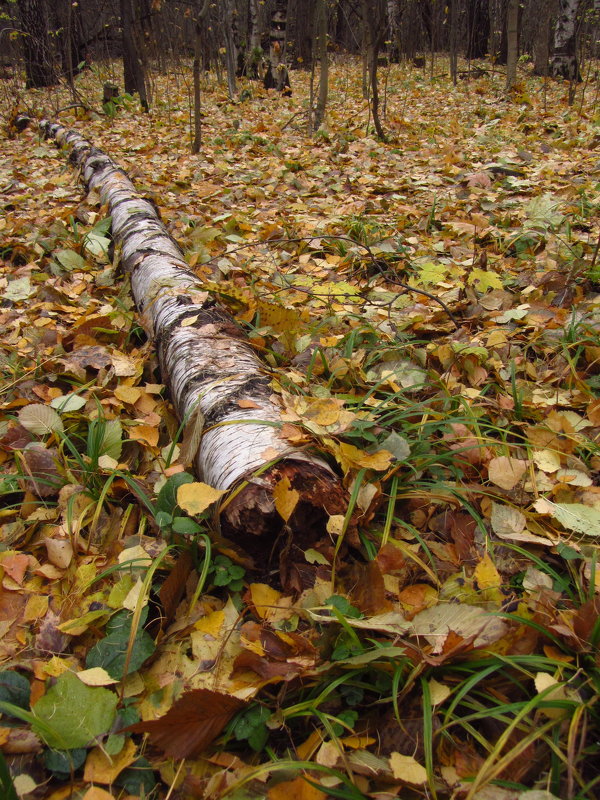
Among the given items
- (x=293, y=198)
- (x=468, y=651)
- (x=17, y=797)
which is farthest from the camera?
(x=293, y=198)

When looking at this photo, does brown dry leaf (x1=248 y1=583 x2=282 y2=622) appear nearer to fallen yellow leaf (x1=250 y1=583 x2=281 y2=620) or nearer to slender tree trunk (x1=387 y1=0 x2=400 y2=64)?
fallen yellow leaf (x1=250 y1=583 x2=281 y2=620)

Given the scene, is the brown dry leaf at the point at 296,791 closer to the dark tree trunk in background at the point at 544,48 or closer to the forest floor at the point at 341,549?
the forest floor at the point at 341,549

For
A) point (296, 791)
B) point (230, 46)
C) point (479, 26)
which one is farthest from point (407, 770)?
point (479, 26)

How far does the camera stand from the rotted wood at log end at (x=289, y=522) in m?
1.09

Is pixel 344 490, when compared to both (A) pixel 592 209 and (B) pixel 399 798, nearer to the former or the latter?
(B) pixel 399 798

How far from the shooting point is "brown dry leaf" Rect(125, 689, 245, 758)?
854 mm

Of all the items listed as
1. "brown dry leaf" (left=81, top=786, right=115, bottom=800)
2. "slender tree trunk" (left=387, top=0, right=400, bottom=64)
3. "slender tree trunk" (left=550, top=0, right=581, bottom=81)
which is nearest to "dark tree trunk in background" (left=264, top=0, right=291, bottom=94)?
"slender tree trunk" (left=387, top=0, right=400, bottom=64)

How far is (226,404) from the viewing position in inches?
55.3

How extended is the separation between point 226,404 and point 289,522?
16.8 inches

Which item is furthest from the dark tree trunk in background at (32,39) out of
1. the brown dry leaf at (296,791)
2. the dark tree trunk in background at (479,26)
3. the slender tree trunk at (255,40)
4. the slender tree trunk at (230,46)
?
the brown dry leaf at (296,791)

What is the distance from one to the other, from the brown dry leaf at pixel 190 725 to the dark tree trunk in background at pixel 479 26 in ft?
54.1

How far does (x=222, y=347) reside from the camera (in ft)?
5.65

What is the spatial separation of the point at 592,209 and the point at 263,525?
2.85m

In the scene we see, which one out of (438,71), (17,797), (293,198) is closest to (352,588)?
(17,797)
